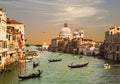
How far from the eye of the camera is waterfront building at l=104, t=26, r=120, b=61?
67.3m

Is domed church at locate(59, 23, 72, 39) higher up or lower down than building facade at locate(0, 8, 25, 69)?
higher up

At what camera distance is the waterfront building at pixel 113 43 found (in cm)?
6729

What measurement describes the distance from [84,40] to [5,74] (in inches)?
4076

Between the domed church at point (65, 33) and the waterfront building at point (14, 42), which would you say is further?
the domed church at point (65, 33)

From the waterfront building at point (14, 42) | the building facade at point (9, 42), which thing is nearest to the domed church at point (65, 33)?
the building facade at point (9, 42)

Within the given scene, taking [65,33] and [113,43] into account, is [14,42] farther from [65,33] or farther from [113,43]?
[65,33]

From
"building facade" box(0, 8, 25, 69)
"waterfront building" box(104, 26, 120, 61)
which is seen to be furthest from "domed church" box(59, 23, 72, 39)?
"building facade" box(0, 8, 25, 69)

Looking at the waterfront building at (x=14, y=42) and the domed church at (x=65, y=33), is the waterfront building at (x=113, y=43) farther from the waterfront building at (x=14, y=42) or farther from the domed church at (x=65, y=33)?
the domed church at (x=65, y=33)

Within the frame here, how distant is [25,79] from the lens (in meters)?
36.1

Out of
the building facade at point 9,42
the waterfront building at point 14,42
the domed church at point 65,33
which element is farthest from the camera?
the domed church at point 65,33

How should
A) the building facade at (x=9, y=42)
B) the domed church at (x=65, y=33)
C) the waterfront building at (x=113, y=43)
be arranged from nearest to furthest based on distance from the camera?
the building facade at (x=9, y=42) < the waterfront building at (x=113, y=43) < the domed church at (x=65, y=33)

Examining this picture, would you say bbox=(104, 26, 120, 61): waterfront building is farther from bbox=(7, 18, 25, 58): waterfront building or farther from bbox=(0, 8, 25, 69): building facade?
bbox=(7, 18, 25, 58): waterfront building

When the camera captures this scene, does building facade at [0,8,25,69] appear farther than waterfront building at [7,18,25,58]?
No

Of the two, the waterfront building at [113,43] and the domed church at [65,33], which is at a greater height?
the domed church at [65,33]
